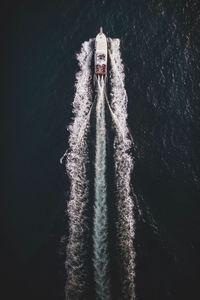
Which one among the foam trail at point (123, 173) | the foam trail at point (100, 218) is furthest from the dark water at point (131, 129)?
the foam trail at point (100, 218)

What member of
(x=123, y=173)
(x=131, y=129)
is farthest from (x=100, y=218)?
(x=131, y=129)

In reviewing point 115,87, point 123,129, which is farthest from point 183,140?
point 115,87

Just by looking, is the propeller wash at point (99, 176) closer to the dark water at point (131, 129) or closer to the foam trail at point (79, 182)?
the foam trail at point (79, 182)

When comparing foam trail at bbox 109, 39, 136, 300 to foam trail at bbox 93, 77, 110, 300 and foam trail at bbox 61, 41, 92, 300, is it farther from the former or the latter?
foam trail at bbox 61, 41, 92, 300

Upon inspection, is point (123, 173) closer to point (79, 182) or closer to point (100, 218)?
point (79, 182)

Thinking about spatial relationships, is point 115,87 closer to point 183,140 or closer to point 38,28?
point 183,140

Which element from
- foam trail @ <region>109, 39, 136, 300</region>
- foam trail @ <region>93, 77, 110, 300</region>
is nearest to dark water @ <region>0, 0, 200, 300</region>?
foam trail @ <region>109, 39, 136, 300</region>

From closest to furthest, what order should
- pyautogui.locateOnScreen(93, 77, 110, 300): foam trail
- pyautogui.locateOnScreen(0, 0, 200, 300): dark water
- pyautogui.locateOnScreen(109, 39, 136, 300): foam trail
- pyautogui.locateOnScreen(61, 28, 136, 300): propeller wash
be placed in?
1. pyautogui.locateOnScreen(93, 77, 110, 300): foam trail
2. pyautogui.locateOnScreen(61, 28, 136, 300): propeller wash
3. pyautogui.locateOnScreen(109, 39, 136, 300): foam trail
4. pyautogui.locateOnScreen(0, 0, 200, 300): dark water
